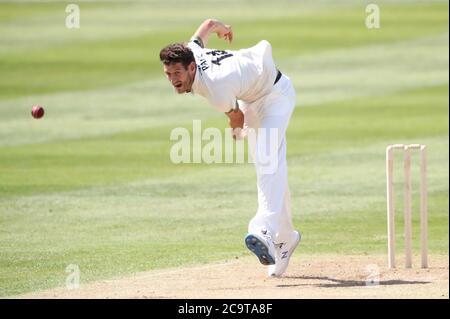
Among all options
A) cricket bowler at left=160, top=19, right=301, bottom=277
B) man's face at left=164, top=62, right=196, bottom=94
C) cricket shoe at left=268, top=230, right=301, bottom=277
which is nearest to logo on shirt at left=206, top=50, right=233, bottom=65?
cricket bowler at left=160, top=19, right=301, bottom=277

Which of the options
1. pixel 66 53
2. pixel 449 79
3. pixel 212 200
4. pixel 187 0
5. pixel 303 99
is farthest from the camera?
pixel 187 0

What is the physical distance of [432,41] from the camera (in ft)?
73.0

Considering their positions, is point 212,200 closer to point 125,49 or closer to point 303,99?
point 303,99

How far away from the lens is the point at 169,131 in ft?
52.8

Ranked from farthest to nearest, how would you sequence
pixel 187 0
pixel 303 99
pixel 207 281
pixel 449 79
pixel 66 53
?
pixel 187 0 < pixel 66 53 < pixel 449 79 < pixel 303 99 < pixel 207 281

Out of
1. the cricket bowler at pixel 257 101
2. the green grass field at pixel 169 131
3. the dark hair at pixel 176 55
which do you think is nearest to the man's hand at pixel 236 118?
the cricket bowler at pixel 257 101

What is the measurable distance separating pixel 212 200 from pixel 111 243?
2.25 meters

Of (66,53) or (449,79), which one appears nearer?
(449,79)

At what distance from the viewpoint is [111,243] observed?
1020 centimetres

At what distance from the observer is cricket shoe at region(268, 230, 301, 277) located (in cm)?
873

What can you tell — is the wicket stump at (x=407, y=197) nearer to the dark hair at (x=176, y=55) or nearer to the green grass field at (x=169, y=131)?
the green grass field at (x=169, y=131)

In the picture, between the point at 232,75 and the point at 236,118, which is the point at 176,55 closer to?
the point at 232,75

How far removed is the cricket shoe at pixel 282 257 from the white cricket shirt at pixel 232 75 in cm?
115

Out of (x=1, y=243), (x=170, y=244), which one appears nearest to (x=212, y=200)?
(x=170, y=244)
